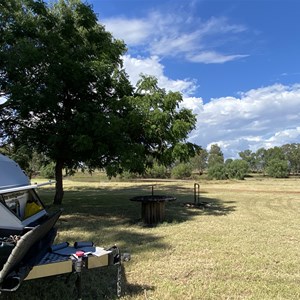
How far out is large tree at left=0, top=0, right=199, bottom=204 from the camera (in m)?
12.7

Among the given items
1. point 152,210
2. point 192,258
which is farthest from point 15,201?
point 152,210

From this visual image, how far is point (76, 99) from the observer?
1450 centimetres

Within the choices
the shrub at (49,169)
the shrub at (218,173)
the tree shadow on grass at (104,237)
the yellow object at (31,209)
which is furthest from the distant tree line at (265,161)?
the yellow object at (31,209)

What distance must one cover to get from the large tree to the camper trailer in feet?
20.3

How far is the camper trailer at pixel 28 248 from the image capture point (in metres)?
4.27

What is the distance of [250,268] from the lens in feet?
21.9

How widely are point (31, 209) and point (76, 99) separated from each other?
29.7ft

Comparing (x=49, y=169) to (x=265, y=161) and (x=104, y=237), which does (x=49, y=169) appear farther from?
(x=265, y=161)

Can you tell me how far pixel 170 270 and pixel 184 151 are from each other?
7079 mm

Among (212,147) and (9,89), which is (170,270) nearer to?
(9,89)

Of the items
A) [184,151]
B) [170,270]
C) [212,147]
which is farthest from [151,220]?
[212,147]

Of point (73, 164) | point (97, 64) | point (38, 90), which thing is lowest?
point (73, 164)

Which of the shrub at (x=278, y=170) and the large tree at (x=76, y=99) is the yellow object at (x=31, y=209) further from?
the shrub at (x=278, y=170)

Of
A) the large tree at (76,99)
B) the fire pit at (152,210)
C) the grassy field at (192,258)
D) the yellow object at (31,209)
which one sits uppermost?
the large tree at (76,99)
